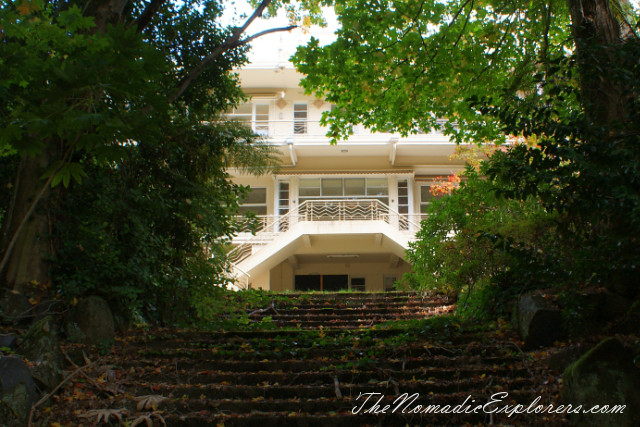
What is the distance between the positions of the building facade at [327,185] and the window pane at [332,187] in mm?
39

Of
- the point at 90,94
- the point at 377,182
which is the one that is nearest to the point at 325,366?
the point at 90,94

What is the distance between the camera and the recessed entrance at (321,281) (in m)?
19.8

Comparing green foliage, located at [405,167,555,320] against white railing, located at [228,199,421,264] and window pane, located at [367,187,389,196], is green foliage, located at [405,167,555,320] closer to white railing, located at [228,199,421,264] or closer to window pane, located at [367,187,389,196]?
white railing, located at [228,199,421,264]

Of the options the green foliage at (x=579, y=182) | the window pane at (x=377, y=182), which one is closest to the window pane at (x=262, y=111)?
the window pane at (x=377, y=182)

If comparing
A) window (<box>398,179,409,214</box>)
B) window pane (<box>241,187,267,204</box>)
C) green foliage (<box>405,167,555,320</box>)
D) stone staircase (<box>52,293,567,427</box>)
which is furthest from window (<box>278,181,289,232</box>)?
stone staircase (<box>52,293,567,427</box>)

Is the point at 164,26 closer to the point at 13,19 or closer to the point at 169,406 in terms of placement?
the point at 13,19

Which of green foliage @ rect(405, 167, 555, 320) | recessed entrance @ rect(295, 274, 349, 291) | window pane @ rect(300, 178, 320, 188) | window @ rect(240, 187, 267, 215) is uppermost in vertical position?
window pane @ rect(300, 178, 320, 188)

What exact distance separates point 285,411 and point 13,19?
4.22 metres

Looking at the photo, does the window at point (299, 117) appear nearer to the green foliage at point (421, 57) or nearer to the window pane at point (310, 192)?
the window pane at point (310, 192)

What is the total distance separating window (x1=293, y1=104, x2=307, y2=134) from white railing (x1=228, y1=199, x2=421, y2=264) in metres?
3.12

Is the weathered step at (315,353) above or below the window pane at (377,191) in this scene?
below

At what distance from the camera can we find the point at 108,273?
7.17 m

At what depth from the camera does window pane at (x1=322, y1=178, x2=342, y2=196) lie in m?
19.4

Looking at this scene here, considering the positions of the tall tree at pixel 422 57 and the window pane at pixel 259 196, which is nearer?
the tall tree at pixel 422 57
